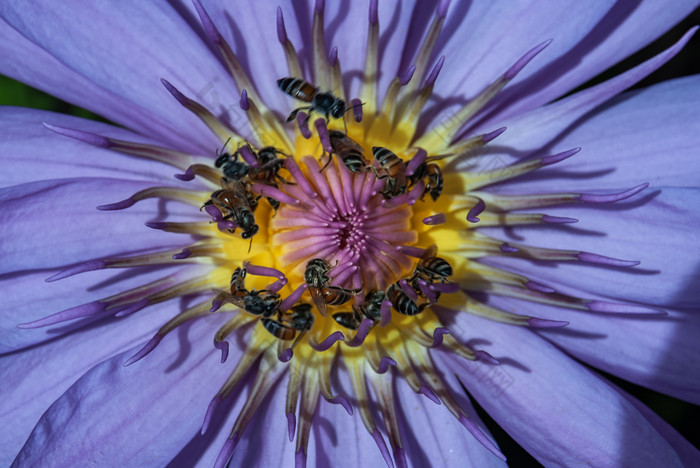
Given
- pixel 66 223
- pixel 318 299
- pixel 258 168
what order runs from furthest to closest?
1. pixel 258 168
2. pixel 318 299
3. pixel 66 223

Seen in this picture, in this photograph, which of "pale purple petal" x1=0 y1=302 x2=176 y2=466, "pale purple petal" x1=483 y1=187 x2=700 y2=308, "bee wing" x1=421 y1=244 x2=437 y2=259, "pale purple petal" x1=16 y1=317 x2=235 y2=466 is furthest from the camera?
"bee wing" x1=421 y1=244 x2=437 y2=259

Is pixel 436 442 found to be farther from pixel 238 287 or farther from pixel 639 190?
pixel 639 190

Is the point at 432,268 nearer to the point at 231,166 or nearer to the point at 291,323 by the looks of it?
the point at 291,323

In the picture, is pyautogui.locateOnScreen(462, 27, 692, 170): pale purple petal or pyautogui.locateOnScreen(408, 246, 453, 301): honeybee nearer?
pyautogui.locateOnScreen(462, 27, 692, 170): pale purple petal

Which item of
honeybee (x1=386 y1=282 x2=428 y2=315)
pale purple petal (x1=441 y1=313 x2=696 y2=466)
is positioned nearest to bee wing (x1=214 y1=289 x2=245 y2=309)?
honeybee (x1=386 y1=282 x2=428 y2=315)

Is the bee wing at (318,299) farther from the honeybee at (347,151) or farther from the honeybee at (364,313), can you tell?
the honeybee at (347,151)

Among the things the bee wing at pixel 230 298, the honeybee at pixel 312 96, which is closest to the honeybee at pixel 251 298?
the bee wing at pixel 230 298

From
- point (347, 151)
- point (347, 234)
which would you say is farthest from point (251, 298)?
point (347, 151)

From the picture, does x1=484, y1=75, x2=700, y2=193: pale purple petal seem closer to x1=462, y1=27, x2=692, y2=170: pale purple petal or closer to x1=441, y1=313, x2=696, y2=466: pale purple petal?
A: x1=462, y1=27, x2=692, y2=170: pale purple petal
